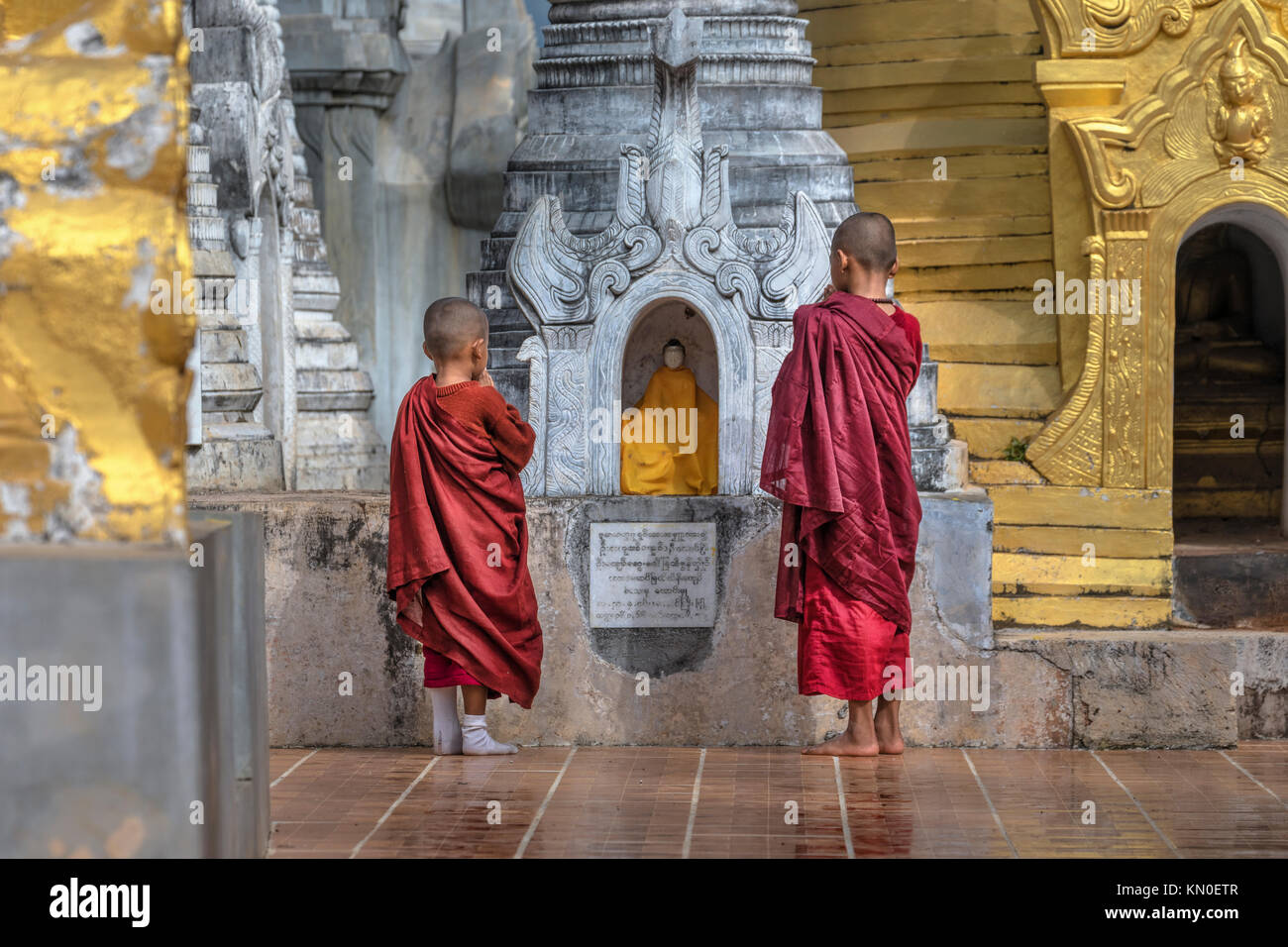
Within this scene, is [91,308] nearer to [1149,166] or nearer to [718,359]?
[718,359]

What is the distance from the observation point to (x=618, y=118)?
8.46 metres

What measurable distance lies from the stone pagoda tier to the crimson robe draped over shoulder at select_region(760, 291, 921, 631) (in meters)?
2.25

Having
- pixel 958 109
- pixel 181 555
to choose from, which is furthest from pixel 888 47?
pixel 181 555

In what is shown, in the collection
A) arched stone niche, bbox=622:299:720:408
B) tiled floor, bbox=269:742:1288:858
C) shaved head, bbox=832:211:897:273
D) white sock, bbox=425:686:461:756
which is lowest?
tiled floor, bbox=269:742:1288:858

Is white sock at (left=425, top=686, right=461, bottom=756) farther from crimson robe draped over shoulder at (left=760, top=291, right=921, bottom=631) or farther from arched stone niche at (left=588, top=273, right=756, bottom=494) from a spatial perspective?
crimson robe draped over shoulder at (left=760, top=291, right=921, bottom=631)

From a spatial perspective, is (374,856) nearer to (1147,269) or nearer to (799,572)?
(799,572)

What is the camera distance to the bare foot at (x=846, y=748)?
5980mm

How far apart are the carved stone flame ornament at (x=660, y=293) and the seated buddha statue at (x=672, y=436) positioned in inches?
10.0

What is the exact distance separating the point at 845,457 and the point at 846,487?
0.10 meters

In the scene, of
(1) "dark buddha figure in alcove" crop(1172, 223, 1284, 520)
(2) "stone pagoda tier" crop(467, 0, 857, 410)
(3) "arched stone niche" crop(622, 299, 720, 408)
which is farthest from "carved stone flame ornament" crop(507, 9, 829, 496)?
(1) "dark buddha figure in alcove" crop(1172, 223, 1284, 520)

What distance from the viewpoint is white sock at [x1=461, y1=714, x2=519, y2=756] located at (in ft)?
19.9

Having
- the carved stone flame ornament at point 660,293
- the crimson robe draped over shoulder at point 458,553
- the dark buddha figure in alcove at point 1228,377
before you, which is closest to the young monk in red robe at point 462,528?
the crimson robe draped over shoulder at point 458,553

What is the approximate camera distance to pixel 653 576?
6.35 meters

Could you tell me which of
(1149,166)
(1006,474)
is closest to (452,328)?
(1006,474)
